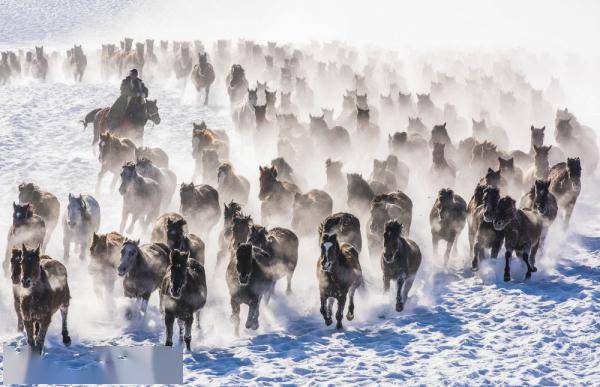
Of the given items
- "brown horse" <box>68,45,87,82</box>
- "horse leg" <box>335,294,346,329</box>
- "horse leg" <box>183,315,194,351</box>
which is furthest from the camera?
"brown horse" <box>68,45,87,82</box>

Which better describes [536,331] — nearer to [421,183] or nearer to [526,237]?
[526,237]

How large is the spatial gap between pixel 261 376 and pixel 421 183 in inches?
436

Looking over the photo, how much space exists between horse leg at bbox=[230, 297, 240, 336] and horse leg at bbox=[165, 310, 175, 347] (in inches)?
47.1

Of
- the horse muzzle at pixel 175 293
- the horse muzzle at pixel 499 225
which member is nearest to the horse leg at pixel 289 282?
the horse muzzle at pixel 175 293

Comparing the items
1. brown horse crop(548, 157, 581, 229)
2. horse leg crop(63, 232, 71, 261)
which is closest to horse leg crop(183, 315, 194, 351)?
horse leg crop(63, 232, 71, 261)

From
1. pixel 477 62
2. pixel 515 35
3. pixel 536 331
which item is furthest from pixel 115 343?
pixel 515 35

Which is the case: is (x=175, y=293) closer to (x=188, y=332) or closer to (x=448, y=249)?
(x=188, y=332)

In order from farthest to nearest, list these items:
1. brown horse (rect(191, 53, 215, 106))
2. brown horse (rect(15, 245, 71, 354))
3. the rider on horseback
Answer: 1. brown horse (rect(191, 53, 215, 106))
2. the rider on horseback
3. brown horse (rect(15, 245, 71, 354))

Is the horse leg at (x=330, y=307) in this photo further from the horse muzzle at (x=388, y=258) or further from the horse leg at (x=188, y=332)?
the horse leg at (x=188, y=332)

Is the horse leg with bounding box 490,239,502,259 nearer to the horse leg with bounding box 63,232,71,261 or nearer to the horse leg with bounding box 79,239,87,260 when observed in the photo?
the horse leg with bounding box 79,239,87,260

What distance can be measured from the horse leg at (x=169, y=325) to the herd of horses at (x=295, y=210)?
0.02m

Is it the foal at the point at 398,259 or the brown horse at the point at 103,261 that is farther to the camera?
the brown horse at the point at 103,261

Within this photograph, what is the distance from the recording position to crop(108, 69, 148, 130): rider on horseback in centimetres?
2212

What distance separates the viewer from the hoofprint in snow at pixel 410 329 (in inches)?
412
